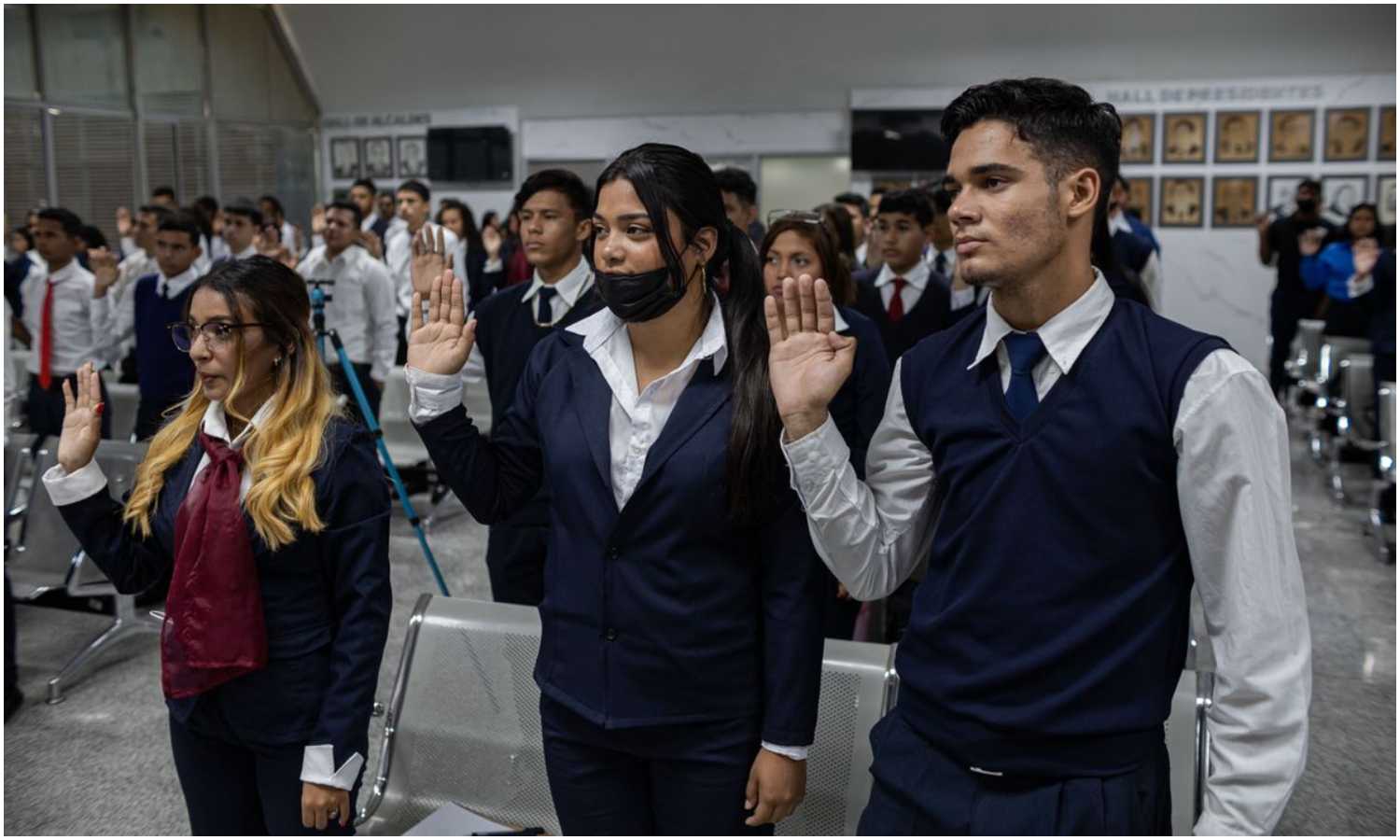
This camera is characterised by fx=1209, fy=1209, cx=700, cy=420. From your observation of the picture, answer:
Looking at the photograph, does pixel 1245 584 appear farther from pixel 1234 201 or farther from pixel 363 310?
pixel 1234 201

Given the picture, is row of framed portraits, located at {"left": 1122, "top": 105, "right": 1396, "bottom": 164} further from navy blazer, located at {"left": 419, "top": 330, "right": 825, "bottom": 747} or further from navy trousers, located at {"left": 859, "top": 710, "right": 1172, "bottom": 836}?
navy trousers, located at {"left": 859, "top": 710, "right": 1172, "bottom": 836}

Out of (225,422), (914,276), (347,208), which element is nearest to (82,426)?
(225,422)

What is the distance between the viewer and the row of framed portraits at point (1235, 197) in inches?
464

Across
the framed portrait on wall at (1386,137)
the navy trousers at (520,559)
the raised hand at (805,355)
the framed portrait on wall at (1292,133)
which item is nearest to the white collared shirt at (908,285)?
the navy trousers at (520,559)

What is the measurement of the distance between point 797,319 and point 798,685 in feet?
1.86

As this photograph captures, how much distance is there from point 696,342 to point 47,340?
5.37 m

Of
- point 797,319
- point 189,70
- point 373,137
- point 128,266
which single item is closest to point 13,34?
point 189,70

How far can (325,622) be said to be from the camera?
227 centimetres

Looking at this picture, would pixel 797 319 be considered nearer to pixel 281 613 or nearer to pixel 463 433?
pixel 463 433

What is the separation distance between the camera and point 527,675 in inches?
103

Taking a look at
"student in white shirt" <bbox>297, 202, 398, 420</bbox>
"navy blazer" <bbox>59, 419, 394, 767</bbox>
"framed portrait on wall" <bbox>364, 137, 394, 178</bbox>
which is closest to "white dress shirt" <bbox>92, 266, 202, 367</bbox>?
"student in white shirt" <bbox>297, 202, 398, 420</bbox>

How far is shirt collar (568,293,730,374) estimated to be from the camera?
76.5 inches

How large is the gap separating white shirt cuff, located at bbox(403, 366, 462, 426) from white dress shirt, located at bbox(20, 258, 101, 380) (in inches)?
200

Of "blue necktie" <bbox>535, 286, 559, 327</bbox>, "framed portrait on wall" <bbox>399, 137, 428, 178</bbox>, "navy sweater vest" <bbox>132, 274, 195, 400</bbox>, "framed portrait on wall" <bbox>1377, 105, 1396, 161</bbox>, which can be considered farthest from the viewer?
"framed portrait on wall" <bbox>399, 137, 428, 178</bbox>
